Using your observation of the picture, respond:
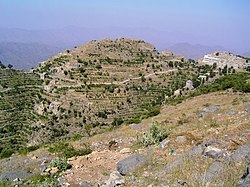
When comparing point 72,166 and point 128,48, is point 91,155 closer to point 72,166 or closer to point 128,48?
point 72,166

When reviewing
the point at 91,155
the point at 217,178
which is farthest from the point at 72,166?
the point at 217,178

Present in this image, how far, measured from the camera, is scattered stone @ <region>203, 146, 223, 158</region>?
336 inches

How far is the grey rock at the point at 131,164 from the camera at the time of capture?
31.0 ft

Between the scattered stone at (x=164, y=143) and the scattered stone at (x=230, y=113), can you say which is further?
the scattered stone at (x=230, y=113)

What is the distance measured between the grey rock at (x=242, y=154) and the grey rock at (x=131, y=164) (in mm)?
2925

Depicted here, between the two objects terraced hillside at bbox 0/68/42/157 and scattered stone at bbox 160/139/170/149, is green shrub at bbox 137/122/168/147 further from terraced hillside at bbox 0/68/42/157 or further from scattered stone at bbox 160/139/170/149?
terraced hillside at bbox 0/68/42/157

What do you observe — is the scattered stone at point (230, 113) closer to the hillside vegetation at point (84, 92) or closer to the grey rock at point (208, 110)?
the grey rock at point (208, 110)

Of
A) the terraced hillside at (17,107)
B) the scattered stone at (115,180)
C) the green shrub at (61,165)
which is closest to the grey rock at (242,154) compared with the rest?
the scattered stone at (115,180)

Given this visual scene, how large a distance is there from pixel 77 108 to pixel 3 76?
20.7m

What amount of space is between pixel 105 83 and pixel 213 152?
46.5 m

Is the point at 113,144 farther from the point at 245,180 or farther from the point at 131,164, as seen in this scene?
the point at 245,180

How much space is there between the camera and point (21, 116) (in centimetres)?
4562

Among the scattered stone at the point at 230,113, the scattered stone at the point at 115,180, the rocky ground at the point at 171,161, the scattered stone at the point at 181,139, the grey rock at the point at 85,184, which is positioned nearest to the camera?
the rocky ground at the point at 171,161

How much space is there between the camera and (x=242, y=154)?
25.5ft
